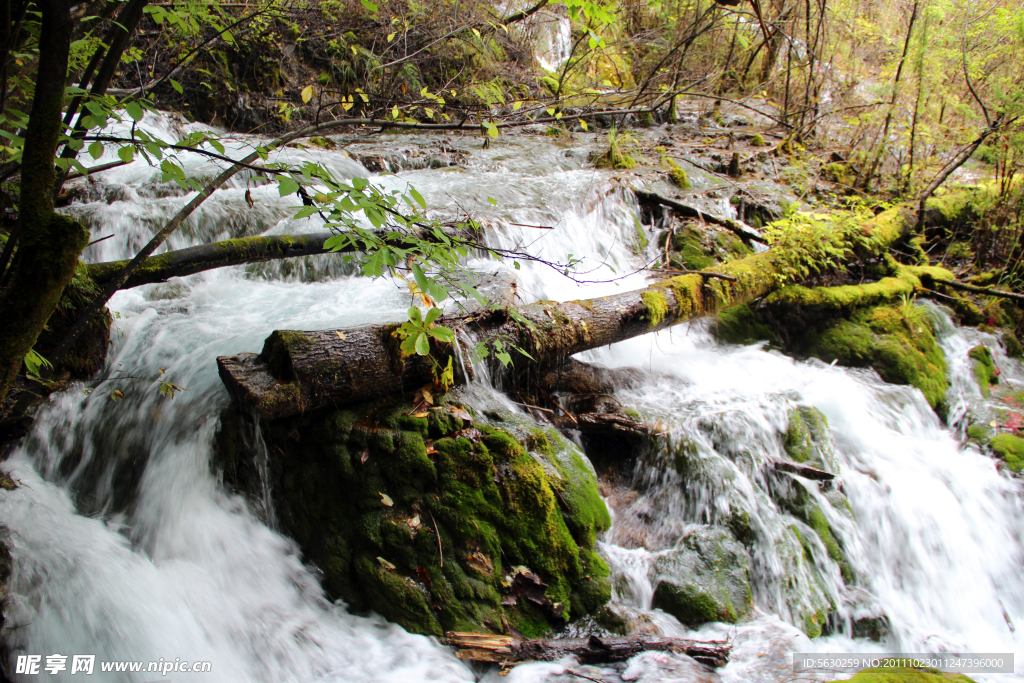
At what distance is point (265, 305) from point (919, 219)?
921cm

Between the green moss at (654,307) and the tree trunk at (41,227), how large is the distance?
394cm


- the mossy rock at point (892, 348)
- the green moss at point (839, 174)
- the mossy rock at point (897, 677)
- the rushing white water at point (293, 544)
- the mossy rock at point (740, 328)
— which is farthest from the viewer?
the green moss at point (839, 174)

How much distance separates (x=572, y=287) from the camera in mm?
5926

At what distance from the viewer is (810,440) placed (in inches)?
172

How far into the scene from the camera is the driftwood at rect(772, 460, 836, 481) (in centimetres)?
400

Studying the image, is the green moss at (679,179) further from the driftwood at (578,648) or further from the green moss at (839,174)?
the driftwood at (578,648)

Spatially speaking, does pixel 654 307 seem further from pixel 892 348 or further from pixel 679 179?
pixel 679 179

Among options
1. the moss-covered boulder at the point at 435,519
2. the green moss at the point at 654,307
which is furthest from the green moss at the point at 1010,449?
the moss-covered boulder at the point at 435,519

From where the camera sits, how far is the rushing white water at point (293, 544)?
8.32ft

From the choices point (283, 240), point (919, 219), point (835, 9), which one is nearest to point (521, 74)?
point (835, 9)

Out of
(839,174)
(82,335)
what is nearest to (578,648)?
(82,335)

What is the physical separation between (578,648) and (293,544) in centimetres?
175

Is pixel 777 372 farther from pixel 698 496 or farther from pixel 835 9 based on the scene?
pixel 835 9

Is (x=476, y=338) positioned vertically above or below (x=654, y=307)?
below
